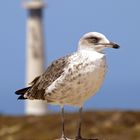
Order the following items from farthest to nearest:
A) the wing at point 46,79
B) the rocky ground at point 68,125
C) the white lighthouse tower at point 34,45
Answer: the white lighthouse tower at point 34,45, the rocky ground at point 68,125, the wing at point 46,79

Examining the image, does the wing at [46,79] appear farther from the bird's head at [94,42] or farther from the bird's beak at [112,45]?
the bird's beak at [112,45]

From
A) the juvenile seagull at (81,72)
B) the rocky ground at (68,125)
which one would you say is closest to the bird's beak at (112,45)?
the juvenile seagull at (81,72)

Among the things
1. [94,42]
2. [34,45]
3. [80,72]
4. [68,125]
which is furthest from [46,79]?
[34,45]

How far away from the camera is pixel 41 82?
43.6 ft

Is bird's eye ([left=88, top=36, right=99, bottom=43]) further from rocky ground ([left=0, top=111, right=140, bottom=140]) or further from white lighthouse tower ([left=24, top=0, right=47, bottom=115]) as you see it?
white lighthouse tower ([left=24, top=0, right=47, bottom=115])

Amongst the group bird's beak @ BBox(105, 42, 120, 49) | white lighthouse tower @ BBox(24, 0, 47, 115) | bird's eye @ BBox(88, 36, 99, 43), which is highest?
bird's eye @ BBox(88, 36, 99, 43)

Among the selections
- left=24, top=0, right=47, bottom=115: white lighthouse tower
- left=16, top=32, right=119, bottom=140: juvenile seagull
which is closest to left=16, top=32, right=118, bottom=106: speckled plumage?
left=16, top=32, right=119, bottom=140: juvenile seagull

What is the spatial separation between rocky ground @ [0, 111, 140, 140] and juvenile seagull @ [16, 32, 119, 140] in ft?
67.9

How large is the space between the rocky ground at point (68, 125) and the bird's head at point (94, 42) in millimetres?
21128

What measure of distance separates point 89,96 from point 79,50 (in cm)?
68

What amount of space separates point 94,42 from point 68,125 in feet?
93.1

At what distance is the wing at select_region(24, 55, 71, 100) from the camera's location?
12.7m

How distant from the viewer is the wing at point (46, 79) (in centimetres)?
1273

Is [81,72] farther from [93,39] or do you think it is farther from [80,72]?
[93,39]
